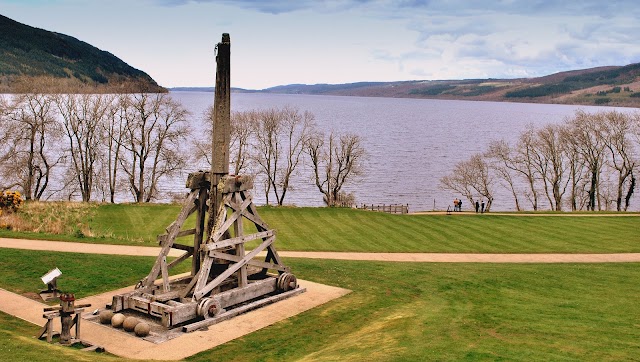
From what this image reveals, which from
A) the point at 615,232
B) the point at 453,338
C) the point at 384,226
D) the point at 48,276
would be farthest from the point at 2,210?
the point at 615,232

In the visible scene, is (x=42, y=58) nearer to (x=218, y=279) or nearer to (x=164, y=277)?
(x=164, y=277)

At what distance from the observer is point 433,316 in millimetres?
17062

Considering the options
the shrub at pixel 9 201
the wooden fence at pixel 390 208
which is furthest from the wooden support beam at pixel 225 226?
the wooden fence at pixel 390 208

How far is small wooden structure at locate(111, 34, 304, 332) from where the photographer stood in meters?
16.3

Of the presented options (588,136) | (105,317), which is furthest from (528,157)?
(105,317)

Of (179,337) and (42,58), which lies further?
(42,58)

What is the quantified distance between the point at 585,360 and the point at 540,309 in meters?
5.42

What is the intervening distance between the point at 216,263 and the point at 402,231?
2042 cm

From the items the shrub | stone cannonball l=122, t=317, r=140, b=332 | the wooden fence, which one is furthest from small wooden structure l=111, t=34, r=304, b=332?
the wooden fence

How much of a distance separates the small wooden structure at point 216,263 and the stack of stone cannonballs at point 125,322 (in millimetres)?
416

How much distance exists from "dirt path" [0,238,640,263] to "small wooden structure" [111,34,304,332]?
331 inches

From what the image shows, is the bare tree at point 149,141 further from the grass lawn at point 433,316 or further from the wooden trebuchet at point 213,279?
the wooden trebuchet at point 213,279

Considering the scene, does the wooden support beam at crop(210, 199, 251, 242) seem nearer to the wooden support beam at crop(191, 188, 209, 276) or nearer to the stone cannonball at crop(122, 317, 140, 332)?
the wooden support beam at crop(191, 188, 209, 276)

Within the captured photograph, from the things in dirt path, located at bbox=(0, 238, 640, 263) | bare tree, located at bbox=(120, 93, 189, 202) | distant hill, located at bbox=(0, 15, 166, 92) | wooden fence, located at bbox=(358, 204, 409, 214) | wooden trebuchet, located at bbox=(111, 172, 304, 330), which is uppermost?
distant hill, located at bbox=(0, 15, 166, 92)
